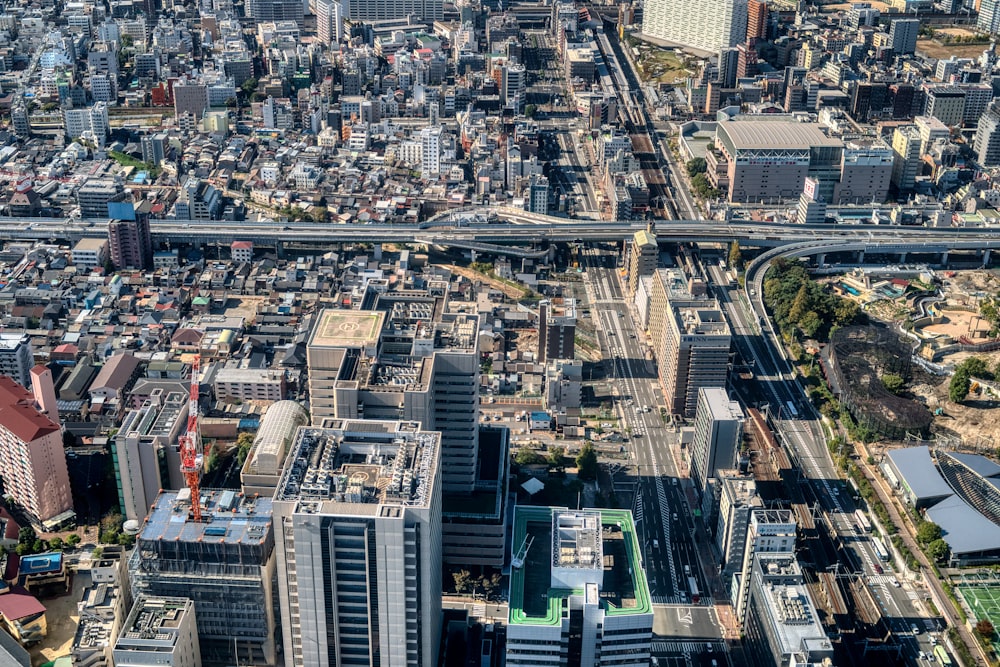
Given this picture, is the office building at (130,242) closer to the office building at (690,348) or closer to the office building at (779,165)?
the office building at (690,348)

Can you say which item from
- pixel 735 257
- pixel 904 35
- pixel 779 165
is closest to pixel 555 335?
pixel 735 257

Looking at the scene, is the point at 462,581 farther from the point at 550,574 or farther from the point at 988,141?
the point at 988,141

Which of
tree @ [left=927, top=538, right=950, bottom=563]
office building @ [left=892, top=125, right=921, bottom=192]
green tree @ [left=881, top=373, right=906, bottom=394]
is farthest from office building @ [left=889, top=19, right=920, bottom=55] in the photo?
tree @ [left=927, top=538, right=950, bottom=563]

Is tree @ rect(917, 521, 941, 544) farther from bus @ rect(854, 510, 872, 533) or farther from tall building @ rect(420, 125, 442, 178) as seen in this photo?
tall building @ rect(420, 125, 442, 178)

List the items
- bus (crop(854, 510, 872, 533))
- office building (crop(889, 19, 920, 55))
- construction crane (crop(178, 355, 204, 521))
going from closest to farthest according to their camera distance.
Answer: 1. construction crane (crop(178, 355, 204, 521))
2. bus (crop(854, 510, 872, 533))
3. office building (crop(889, 19, 920, 55))

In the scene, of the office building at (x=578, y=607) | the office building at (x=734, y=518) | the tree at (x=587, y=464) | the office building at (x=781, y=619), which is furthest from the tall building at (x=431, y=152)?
the office building at (x=578, y=607)

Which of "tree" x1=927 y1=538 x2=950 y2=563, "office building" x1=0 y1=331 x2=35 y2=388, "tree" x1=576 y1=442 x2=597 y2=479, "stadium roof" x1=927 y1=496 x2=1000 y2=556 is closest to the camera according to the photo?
"tree" x1=927 y1=538 x2=950 y2=563

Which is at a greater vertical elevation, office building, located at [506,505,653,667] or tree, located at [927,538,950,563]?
office building, located at [506,505,653,667]
